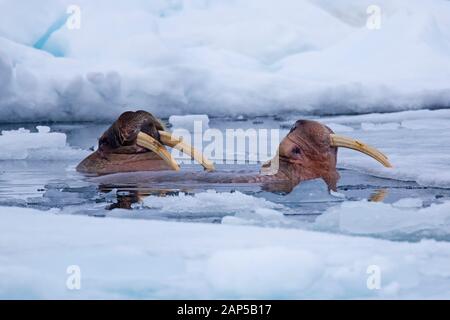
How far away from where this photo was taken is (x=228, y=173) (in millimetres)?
5137

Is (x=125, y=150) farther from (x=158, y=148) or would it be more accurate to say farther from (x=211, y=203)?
(x=211, y=203)

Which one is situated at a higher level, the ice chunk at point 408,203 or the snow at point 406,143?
the snow at point 406,143

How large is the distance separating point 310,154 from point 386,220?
0.61 m

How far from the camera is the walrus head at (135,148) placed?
524 cm

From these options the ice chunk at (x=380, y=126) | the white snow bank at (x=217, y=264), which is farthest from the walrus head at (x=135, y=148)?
the ice chunk at (x=380, y=126)

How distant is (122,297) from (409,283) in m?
1.23

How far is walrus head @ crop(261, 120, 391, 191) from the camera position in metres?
5.18

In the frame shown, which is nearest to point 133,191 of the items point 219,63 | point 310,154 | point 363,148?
point 219,63

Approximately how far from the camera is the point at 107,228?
489 cm

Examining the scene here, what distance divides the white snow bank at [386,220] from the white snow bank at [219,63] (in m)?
0.51

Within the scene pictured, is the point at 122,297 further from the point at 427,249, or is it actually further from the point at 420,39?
the point at 420,39

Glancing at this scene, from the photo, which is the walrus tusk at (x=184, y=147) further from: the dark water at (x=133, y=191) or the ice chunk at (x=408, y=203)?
the ice chunk at (x=408, y=203)

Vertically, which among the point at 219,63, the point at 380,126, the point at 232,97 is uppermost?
the point at 219,63
